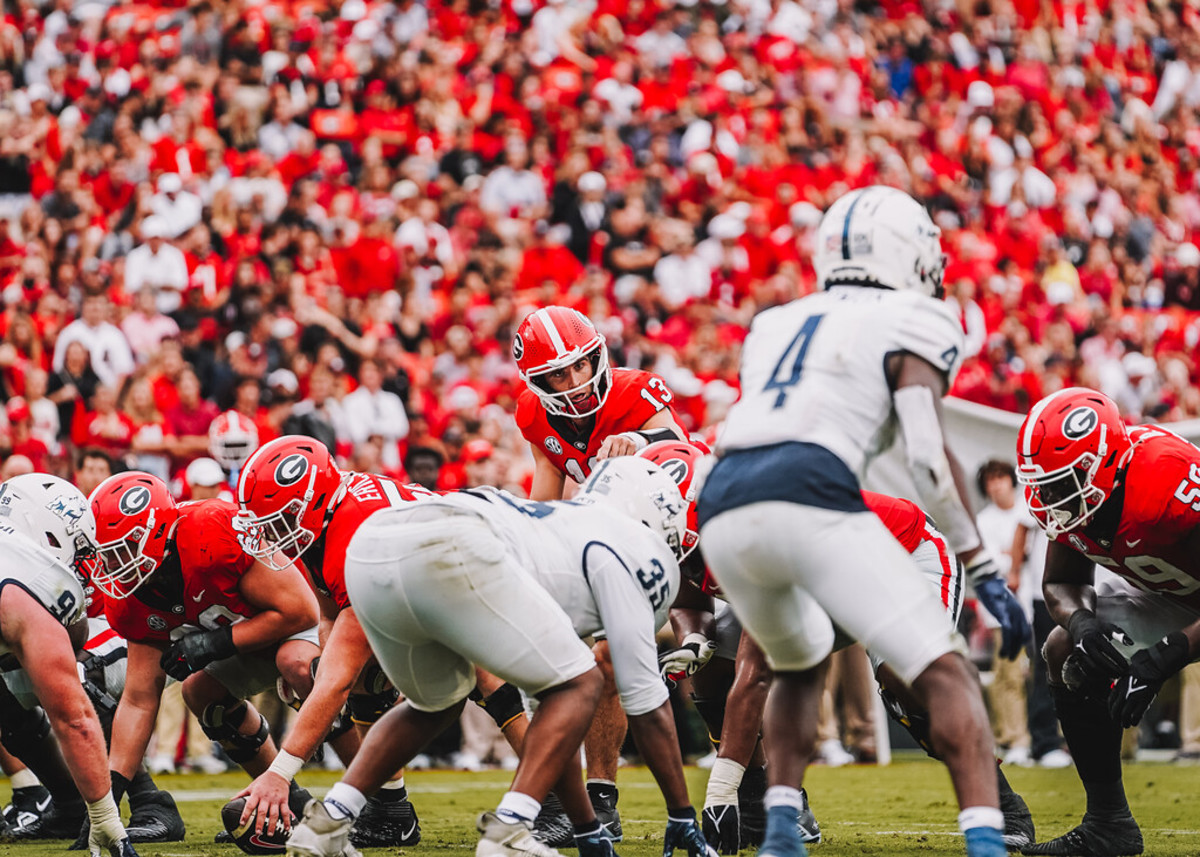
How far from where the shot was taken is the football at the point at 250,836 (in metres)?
5.90

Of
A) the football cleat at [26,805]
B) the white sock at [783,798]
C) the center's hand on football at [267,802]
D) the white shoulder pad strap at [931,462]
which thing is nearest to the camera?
the white shoulder pad strap at [931,462]

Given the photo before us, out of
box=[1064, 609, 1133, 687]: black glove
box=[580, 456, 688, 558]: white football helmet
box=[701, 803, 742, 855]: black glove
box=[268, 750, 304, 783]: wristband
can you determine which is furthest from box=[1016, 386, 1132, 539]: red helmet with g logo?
box=[268, 750, 304, 783]: wristband

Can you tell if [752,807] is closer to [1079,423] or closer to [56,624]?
[1079,423]

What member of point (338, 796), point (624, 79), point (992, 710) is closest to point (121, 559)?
point (338, 796)

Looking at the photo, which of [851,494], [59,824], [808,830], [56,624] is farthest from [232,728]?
[851,494]

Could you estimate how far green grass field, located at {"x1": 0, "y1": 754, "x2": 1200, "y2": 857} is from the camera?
6.52 m

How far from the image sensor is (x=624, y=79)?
18375 mm

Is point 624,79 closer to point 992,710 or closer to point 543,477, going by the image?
point 992,710

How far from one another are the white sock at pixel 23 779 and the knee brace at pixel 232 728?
3.81 feet

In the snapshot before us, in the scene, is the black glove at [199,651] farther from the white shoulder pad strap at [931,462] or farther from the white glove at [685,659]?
the white shoulder pad strap at [931,462]

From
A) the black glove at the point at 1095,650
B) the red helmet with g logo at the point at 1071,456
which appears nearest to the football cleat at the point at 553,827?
the black glove at the point at 1095,650

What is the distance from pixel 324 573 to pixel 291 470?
0.44 meters

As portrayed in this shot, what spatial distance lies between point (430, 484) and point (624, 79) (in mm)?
8585

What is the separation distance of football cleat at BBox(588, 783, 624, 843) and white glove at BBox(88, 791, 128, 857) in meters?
1.84
